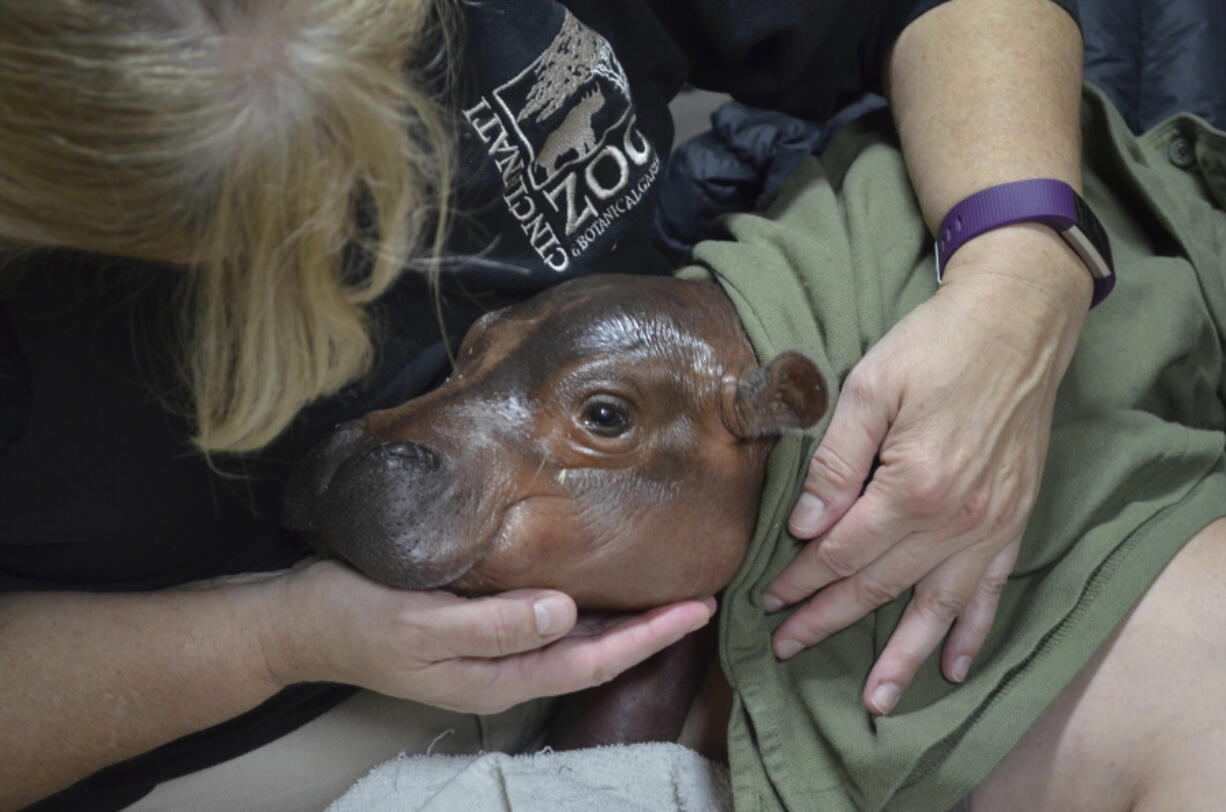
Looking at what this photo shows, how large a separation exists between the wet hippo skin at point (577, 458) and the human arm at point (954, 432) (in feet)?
0.34

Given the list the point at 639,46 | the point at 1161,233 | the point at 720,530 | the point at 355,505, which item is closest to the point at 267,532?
the point at 355,505

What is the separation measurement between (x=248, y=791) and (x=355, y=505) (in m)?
0.57

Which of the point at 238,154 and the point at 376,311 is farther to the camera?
the point at 376,311

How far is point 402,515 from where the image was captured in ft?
3.17

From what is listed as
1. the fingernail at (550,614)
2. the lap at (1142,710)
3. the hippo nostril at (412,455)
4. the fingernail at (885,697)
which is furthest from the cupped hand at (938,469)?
the hippo nostril at (412,455)

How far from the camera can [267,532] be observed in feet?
4.12

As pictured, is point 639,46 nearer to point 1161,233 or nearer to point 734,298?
point 734,298

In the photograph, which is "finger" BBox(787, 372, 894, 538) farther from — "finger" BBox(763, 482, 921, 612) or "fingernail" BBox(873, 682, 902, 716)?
"fingernail" BBox(873, 682, 902, 716)

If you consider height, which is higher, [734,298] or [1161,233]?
[734,298]

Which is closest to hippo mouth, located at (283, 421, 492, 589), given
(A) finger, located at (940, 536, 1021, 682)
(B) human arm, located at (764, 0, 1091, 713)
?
(B) human arm, located at (764, 0, 1091, 713)

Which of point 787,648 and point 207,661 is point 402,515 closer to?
point 207,661

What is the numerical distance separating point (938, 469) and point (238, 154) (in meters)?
0.73

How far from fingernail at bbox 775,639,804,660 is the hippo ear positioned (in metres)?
0.26

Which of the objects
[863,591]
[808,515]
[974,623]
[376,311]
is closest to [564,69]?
[376,311]
